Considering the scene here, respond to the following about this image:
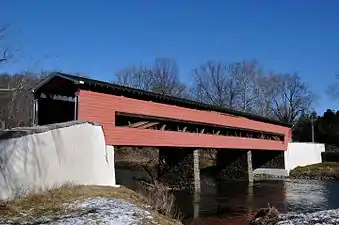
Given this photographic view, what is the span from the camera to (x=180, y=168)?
95.5ft

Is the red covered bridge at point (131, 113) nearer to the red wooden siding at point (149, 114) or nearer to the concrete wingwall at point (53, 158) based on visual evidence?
the red wooden siding at point (149, 114)

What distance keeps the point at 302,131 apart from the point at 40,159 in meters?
61.8

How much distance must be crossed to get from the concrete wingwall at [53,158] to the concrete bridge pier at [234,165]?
70.6 feet

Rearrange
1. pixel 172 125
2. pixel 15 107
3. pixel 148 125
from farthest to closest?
pixel 15 107
pixel 172 125
pixel 148 125

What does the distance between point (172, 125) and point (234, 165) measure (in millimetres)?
14845

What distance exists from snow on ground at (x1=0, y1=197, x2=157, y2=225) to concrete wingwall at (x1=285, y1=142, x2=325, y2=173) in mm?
34320

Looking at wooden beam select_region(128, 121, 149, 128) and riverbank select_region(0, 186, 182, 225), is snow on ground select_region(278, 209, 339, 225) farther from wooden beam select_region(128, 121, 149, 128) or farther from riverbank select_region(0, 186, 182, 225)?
wooden beam select_region(128, 121, 149, 128)

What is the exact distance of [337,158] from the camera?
50.4m

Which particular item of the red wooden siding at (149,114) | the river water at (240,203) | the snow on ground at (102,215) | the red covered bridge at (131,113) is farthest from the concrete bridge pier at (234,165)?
the snow on ground at (102,215)

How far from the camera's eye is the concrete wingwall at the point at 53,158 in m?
10.5

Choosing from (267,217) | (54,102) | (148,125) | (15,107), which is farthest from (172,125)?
(15,107)

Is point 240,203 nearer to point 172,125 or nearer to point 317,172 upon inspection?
point 172,125

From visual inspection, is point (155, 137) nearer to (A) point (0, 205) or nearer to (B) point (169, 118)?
(B) point (169, 118)

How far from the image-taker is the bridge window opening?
71.0ft
